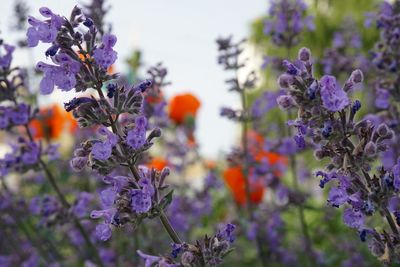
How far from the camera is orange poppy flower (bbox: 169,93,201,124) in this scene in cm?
711

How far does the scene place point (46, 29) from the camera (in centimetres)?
251

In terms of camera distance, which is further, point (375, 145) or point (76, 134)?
point (76, 134)

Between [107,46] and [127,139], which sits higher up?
[107,46]

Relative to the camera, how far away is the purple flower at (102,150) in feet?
7.91

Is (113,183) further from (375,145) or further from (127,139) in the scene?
(375,145)

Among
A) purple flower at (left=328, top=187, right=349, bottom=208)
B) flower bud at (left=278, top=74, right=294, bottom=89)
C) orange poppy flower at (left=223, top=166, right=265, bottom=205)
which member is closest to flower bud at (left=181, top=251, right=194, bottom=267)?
purple flower at (left=328, top=187, right=349, bottom=208)

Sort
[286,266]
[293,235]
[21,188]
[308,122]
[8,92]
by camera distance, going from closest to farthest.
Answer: [308,122], [8,92], [286,266], [21,188], [293,235]

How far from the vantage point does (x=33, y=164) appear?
435 cm

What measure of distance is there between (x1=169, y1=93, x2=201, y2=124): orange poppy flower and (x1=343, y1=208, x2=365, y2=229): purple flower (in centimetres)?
454

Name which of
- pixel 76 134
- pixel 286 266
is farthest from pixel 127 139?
pixel 76 134

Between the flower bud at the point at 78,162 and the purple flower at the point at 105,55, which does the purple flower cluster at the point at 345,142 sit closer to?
the purple flower at the point at 105,55

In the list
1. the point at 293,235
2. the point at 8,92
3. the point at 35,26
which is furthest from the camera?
the point at 293,235

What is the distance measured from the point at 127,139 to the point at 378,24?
2.10 meters

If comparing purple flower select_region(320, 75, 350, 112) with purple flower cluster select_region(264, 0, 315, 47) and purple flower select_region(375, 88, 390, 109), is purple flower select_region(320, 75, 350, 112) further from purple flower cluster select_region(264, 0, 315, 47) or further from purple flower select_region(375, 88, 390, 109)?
purple flower cluster select_region(264, 0, 315, 47)
